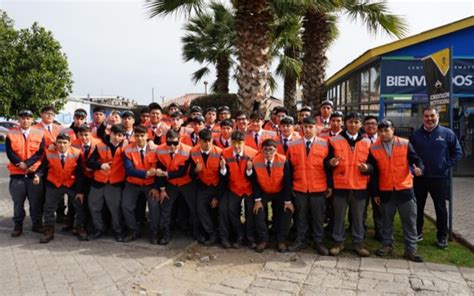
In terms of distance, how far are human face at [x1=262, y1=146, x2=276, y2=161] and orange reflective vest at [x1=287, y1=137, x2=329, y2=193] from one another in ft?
1.03

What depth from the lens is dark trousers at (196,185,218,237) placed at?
5.80 metres

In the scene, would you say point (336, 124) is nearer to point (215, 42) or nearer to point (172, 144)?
point (172, 144)

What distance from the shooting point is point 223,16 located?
1911 cm

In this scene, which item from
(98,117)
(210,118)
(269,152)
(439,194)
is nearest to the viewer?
(269,152)

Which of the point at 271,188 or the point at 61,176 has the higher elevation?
the point at 61,176

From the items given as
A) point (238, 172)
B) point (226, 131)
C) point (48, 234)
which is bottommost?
point (48, 234)

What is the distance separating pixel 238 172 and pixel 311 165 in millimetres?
979

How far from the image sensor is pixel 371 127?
5609 mm

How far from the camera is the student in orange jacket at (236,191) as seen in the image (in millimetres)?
5551

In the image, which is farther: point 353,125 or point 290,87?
point 290,87

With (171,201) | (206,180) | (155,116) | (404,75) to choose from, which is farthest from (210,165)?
(404,75)

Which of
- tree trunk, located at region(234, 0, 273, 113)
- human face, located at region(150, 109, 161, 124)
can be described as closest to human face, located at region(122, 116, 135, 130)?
human face, located at region(150, 109, 161, 124)

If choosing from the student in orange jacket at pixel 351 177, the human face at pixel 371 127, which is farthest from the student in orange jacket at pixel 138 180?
the human face at pixel 371 127

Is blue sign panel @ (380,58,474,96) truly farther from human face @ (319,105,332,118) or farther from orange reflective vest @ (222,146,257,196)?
orange reflective vest @ (222,146,257,196)
